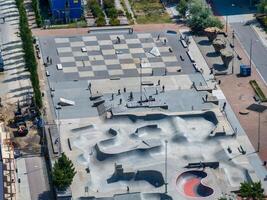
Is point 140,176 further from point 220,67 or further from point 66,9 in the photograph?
point 66,9

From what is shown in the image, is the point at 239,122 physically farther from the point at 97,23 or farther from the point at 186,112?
the point at 97,23

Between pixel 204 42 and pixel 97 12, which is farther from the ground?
pixel 97 12

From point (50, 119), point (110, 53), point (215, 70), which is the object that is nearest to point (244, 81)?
point (215, 70)

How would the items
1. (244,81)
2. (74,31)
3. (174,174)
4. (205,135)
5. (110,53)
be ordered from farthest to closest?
(74,31)
(110,53)
(244,81)
(205,135)
(174,174)

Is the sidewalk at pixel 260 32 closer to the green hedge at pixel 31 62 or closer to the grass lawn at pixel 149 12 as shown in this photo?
the grass lawn at pixel 149 12

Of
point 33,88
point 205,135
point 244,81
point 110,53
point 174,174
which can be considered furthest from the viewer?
point 110,53

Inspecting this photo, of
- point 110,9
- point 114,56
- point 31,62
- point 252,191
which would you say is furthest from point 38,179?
point 110,9

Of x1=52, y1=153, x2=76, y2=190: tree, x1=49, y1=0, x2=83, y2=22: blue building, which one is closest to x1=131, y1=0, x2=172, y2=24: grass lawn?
x1=49, y1=0, x2=83, y2=22: blue building
